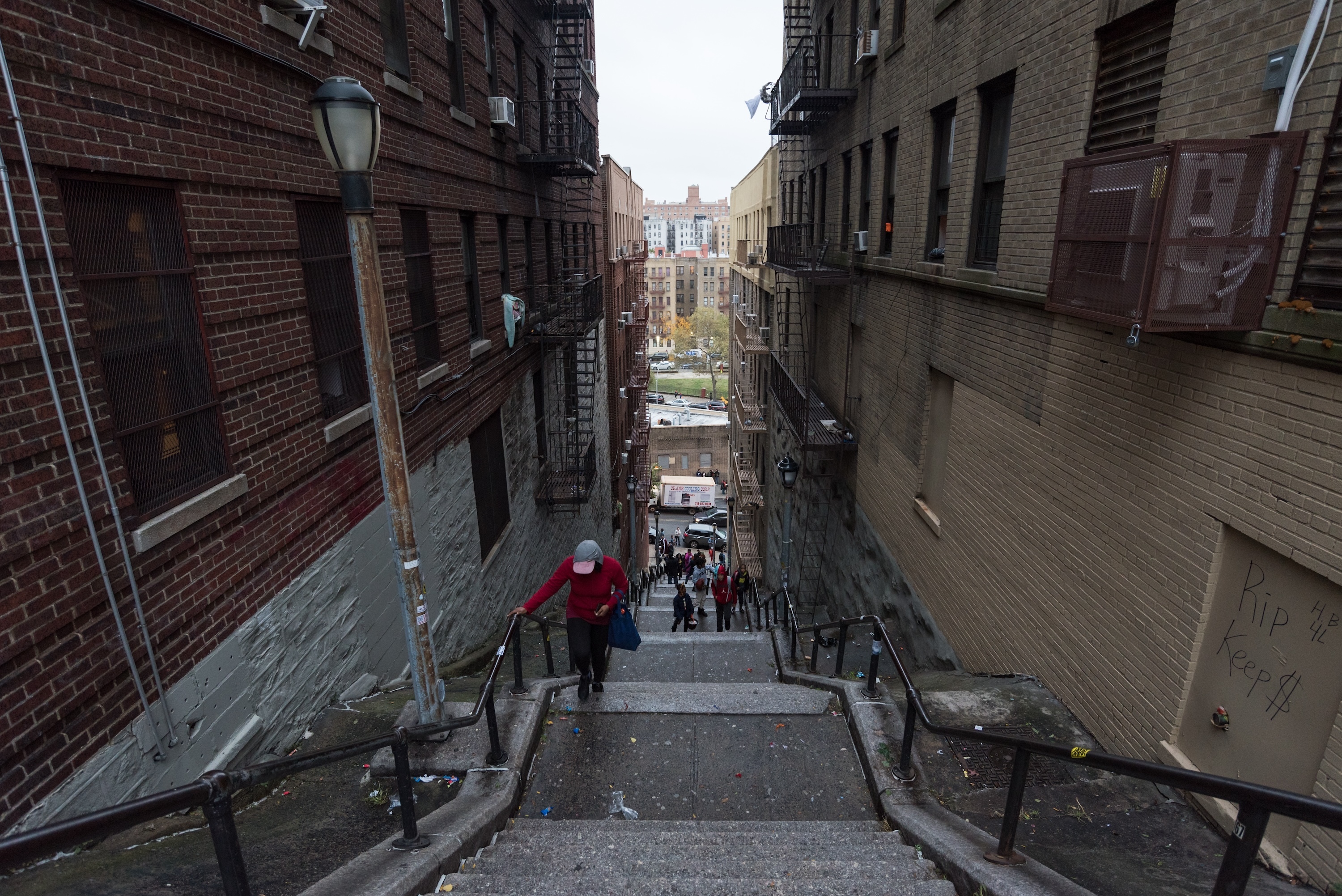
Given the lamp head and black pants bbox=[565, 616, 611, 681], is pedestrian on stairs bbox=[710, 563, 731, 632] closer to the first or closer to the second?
black pants bbox=[565, 616, 611, 681]

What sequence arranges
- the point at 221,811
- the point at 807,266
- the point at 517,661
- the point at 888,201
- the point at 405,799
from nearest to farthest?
the point at 221,811 < the point at 405,799 < the point at 517,661 < the point at 888,201 < the point at 807,266

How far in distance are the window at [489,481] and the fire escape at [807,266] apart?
5352 millimetres

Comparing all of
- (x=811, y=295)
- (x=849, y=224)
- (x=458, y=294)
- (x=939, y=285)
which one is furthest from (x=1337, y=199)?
(x=811, y=295)

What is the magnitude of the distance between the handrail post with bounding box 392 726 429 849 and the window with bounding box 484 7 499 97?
10337 mm

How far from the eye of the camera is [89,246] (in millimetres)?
3779

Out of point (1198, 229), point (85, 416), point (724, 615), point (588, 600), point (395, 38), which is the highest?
point (395, 38)

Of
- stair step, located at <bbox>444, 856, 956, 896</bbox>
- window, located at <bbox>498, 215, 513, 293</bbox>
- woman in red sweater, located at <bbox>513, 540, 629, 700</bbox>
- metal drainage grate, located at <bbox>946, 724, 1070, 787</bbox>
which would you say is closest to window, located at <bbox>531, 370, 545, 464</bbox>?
window, located at <bbox>498, 215, 513, 293</bbox>

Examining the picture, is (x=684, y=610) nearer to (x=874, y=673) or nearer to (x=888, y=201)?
(x=888, y=201)

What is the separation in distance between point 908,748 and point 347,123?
5224 millimetres

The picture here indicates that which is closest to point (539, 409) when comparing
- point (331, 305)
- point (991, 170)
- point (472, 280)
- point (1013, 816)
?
point (472, 280)

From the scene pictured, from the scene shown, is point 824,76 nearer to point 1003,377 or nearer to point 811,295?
point 811,295

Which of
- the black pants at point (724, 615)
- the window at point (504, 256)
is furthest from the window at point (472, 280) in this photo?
the black pants at point (724, 615)

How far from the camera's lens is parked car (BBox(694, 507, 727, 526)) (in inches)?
1734

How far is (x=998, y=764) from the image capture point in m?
5.34
